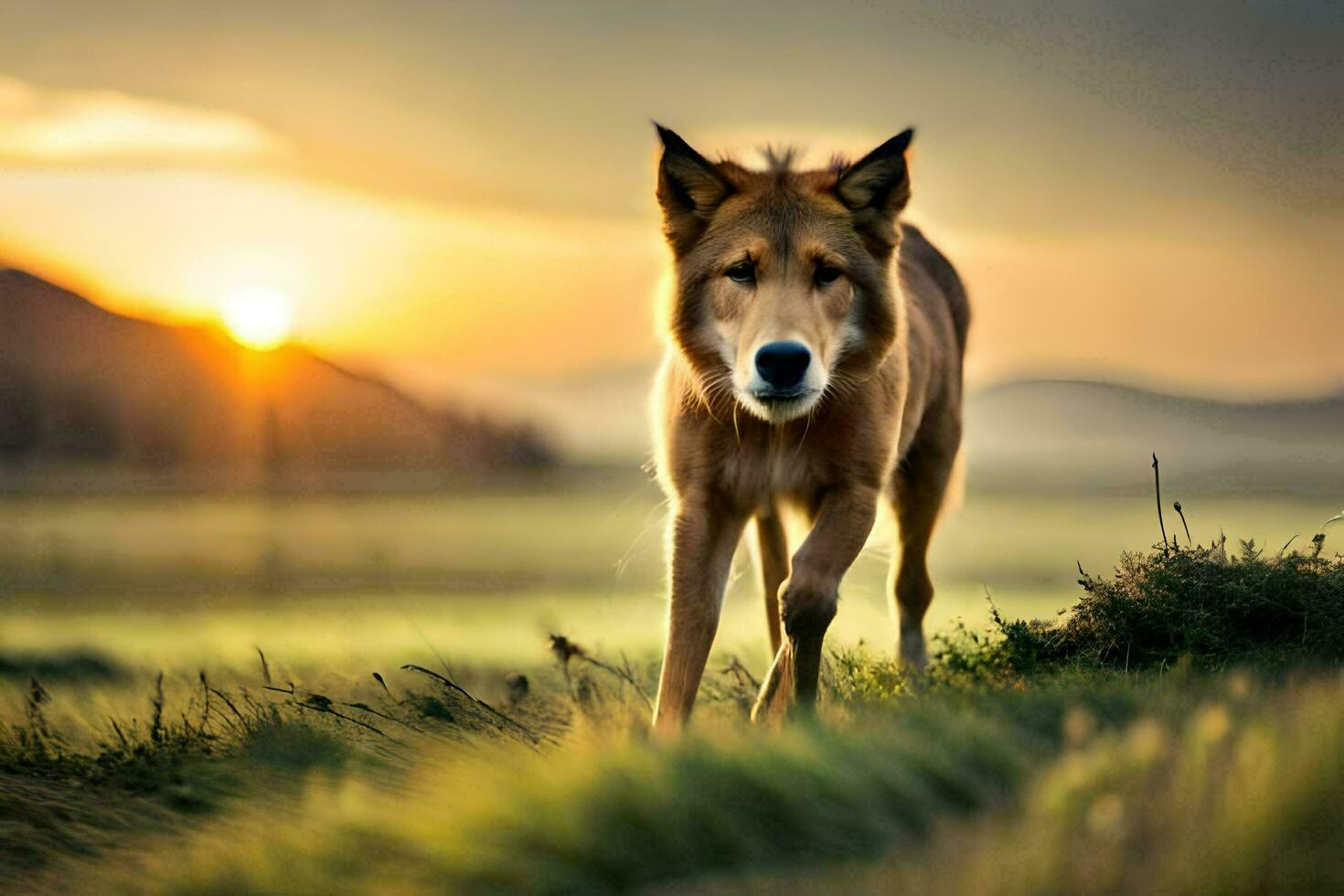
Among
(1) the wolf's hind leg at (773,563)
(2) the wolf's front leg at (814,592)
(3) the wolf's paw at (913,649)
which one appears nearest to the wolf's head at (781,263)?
(2) the wolf's front leg at (814,592)

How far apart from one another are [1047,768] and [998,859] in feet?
2.68

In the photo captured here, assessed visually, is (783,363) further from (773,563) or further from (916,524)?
(916,524)

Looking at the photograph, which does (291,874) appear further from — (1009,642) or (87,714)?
(1009,642)

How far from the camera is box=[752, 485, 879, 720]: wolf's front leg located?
6.13m

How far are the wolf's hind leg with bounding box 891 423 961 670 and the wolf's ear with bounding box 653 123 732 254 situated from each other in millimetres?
3121

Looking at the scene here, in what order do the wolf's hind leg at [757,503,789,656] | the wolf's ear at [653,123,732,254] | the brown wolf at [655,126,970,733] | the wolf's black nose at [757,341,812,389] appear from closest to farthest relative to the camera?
the wolf's black nose at [757,341,812,389], the brown wolf at [655,126,970,733], the wolf's ear at [653,123,732,254], the wolf's hind leg at [757,503,789,656]

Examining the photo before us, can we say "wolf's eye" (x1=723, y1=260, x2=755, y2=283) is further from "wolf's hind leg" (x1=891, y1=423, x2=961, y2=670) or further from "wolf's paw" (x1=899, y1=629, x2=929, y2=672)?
"wolf's paw" (x1=899, y1=629, x2=929, y2=672)

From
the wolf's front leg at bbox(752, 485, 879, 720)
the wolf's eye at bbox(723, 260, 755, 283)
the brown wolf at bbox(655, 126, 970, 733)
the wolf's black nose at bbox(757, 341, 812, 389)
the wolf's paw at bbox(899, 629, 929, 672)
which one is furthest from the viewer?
the wolf's paw at bbox(899, 629, 929, 672)

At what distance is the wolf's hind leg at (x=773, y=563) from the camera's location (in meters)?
8.26

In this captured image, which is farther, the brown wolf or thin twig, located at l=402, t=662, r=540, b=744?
thin twig, located at l=402, t=662, r=540, b=744

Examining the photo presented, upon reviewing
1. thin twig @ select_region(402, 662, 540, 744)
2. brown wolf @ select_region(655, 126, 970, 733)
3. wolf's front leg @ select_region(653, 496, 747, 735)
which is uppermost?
brown wolf @ select_region(655, 126, 970, 733)

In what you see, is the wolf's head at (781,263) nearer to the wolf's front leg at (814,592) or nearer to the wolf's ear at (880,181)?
the wolf's ear at (880,181)

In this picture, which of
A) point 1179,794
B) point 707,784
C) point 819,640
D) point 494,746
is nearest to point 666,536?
point 819,640

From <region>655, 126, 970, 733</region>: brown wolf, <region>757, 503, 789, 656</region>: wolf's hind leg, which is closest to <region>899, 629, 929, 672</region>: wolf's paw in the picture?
<region>757, 503, 789, 656</region>: wolf's hind leg
